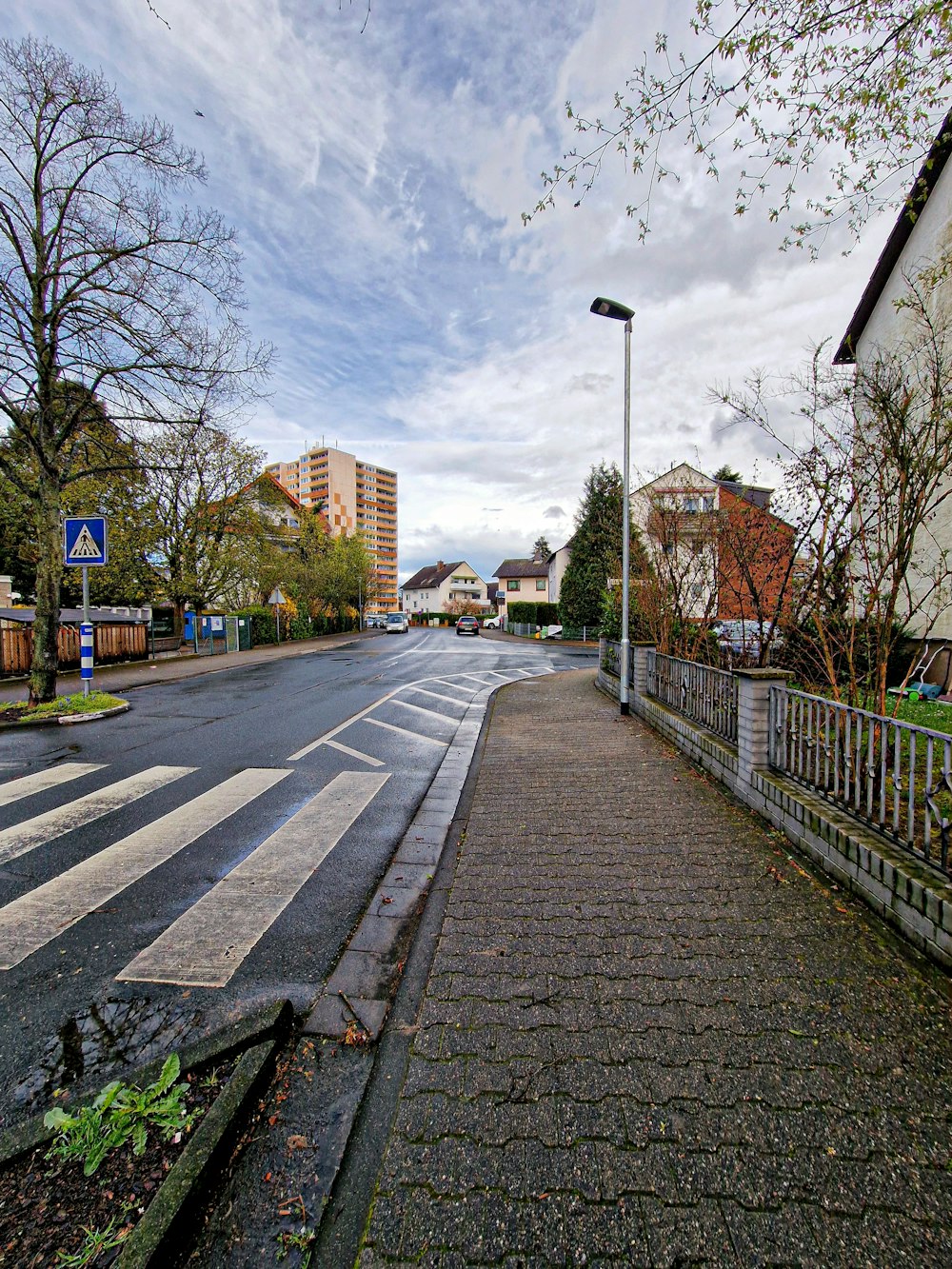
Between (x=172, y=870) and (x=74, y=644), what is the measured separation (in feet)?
50.0

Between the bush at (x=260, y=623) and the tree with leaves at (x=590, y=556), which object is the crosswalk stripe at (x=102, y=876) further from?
the tree with leaves at (x=590, y=556)

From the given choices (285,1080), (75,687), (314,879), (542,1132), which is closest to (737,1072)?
(542,1132)

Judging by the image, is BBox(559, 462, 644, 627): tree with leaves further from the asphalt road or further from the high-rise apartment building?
the high-rise apartment building

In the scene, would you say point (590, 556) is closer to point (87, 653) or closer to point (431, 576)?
point (87, 653)

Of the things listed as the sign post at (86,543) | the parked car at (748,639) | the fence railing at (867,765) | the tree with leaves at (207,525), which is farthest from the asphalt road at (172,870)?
the tree with leaves at (207,525)

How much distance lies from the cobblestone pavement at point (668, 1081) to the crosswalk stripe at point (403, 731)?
438 centimetres

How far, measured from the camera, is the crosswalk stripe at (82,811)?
4.48 m

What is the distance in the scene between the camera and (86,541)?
9.94 meters

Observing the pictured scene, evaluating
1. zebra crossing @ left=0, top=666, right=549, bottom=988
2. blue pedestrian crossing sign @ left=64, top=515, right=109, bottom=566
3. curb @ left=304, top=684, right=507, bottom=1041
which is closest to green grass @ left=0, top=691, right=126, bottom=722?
blue pedestrian crossing sign @ left=64, top=515, right=109, bottom=566

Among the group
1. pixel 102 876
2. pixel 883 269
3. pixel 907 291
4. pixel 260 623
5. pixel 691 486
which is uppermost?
pixel 883 269

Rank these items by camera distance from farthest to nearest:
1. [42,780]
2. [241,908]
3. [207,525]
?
[207,525] → [42,780] → [241,908]

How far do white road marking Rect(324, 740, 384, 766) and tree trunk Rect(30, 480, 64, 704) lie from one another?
589 cm

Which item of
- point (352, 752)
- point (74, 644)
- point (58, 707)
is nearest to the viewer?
point (352, 752)

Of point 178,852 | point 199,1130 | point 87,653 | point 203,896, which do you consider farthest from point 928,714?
point 87,653
